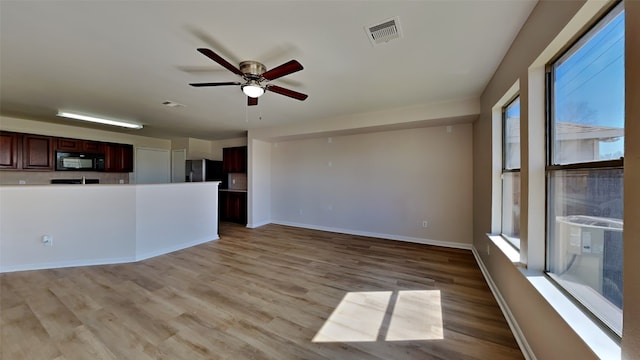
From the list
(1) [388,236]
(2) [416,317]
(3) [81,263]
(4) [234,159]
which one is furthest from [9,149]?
(1) [388,236]

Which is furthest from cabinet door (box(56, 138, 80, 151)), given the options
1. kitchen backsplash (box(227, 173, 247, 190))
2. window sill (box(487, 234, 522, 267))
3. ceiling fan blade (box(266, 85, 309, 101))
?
window sill (box(487, 234, 522, 267))

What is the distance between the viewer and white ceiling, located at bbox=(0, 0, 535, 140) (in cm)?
157

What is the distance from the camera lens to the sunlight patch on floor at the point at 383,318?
6.08 feet

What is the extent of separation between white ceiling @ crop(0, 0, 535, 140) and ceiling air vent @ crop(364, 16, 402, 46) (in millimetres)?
50

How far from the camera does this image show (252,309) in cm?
222

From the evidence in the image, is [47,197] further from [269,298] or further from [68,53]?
[269,298]

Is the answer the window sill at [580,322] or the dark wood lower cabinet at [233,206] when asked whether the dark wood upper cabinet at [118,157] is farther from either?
the window sill at [580,322]

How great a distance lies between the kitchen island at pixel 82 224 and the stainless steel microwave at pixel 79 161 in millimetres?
2300

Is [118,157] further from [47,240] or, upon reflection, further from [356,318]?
[356,318]

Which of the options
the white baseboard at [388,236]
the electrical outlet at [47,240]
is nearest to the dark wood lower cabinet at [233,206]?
the white baseboard at [388,236]

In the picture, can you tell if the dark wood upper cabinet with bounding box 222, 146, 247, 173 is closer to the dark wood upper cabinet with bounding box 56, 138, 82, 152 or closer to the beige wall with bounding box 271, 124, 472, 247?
the beige wall with bounding box 271, 124, 472, 247

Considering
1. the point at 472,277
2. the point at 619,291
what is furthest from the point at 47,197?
the point at 472,277

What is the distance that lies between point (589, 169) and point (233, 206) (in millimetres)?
6425

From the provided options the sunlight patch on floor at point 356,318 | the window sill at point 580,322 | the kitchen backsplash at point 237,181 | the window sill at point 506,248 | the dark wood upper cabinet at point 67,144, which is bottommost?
the sunlight patch on floor at point 356,318
